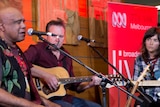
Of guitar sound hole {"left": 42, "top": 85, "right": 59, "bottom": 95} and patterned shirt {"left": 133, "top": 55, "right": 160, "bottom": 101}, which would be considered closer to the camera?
guitar sound hole {"left": 42, "top": 85, "right": 59, "bottom": 95}

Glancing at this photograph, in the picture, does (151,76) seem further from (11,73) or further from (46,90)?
(11,73)

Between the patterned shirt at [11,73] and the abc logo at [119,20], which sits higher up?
the abc logo at [119,20]

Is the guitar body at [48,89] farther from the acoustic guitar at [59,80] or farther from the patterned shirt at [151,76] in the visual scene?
the patterned shirt at [151,76]

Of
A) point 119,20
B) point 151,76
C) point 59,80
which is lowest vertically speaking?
point 151,76

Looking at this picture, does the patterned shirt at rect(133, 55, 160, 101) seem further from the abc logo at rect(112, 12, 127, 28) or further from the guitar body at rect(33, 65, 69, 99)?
the guitar body at rect(33, 65, 69, 99)

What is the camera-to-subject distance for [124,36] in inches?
145

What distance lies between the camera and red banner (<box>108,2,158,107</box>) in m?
3.54

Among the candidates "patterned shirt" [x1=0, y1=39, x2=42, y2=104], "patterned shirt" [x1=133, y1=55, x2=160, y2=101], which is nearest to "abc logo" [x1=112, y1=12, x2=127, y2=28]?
"patterned shirt" [x1=133, y1=55, x2=160, y2=101]

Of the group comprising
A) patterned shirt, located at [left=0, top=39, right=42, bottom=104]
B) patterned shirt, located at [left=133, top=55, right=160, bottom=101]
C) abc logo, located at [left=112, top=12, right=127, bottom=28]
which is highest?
abc logo, located at [left=112, top=12, right=127, bottom=28]

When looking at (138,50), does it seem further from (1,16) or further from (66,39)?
(1,16)

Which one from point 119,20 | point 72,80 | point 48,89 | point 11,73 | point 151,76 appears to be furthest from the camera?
point 119,20

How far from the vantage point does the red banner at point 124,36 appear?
140 inches

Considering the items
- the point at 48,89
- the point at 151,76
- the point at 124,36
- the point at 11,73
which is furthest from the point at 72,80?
the point at 124,36

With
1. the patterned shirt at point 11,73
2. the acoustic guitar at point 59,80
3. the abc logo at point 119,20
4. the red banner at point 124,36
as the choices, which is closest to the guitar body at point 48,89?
the acoustic guitar at point 59,80
